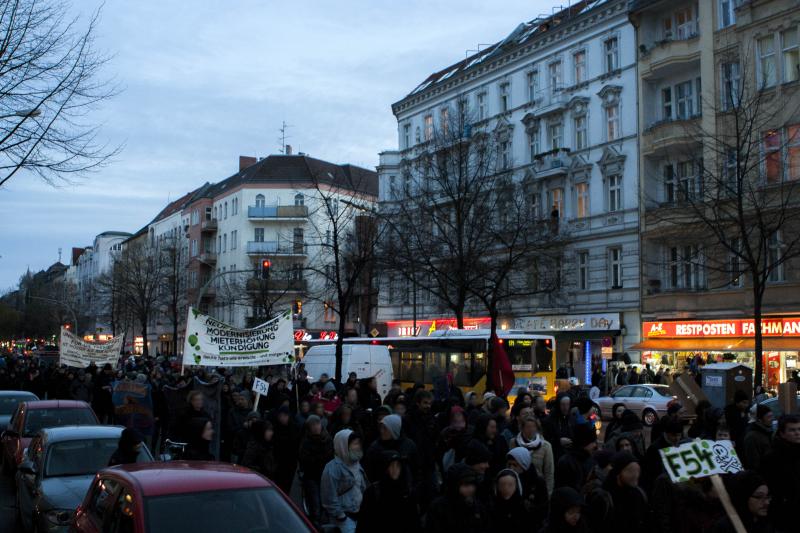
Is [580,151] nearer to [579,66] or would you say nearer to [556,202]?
[556,202]

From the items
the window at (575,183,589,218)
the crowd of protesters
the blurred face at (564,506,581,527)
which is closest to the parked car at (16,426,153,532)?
the crowd of protesters

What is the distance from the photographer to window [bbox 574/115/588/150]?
4450cm

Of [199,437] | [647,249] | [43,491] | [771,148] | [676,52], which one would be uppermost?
[676,52]

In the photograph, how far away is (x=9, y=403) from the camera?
18.6 meters

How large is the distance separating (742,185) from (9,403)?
865 inches

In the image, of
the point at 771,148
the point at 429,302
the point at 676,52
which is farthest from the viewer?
the point at 429,302

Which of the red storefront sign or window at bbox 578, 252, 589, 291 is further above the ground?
window at bbox 578, 252, 589, 291

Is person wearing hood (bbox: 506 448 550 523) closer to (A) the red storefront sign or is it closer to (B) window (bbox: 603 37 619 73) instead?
(A) the red storefront sign

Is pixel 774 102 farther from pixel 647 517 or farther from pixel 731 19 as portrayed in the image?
pixel 647 517

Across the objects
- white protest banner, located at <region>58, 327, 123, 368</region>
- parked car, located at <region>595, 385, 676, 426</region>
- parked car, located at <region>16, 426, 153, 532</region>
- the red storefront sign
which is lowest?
parked car, located at <region>595, 385, 676, 426</region>

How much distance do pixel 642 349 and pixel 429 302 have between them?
56.1ft

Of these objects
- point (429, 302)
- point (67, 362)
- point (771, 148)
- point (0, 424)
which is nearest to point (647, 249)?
point (771, 148)

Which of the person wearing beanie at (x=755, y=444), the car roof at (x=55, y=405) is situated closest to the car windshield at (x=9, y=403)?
the car roof at (x=55, y=405)

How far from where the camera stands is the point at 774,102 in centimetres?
3331
